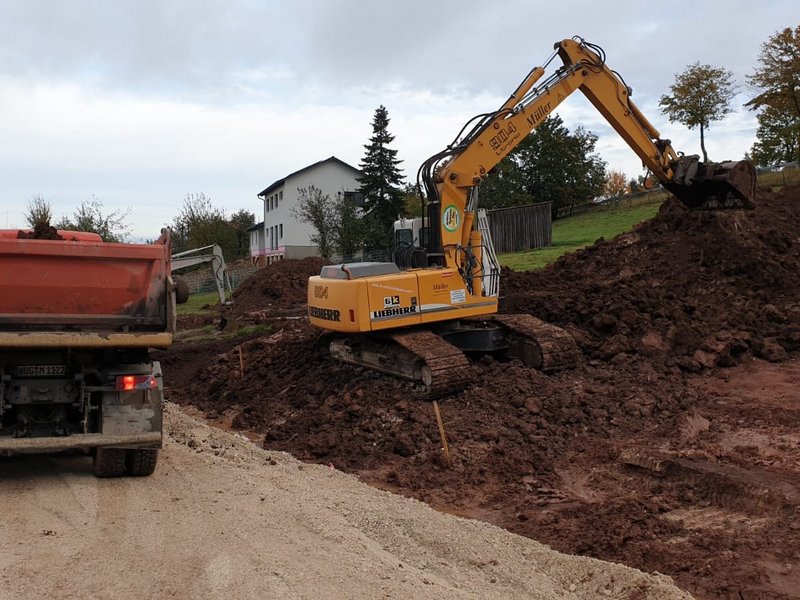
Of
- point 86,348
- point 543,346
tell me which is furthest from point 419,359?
point 86,348

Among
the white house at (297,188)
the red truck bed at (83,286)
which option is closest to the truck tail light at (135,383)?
the red truck bed at (83,286)

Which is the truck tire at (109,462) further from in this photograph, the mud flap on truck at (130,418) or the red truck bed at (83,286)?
the red truck bed at (83,286)

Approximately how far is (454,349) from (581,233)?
71.5ft

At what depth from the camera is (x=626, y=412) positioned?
28.7 ft

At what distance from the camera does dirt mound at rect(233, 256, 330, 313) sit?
2367 centimetres

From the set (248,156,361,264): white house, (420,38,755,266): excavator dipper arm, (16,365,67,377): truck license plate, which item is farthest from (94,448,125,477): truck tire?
(248,156,361,264): white house

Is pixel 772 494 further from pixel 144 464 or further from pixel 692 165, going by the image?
pixel 692 165

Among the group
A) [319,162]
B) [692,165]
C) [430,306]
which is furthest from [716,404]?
[319,162]

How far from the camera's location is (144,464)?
6633 millimetres

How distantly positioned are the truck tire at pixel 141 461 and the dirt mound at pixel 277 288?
15.9m

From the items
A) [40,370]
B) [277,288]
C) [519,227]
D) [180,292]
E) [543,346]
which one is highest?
[519,227]

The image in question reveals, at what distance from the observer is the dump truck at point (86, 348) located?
6.21 meters

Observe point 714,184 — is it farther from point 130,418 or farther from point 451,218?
point 130,418

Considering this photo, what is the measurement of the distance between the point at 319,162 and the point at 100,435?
5390cm
